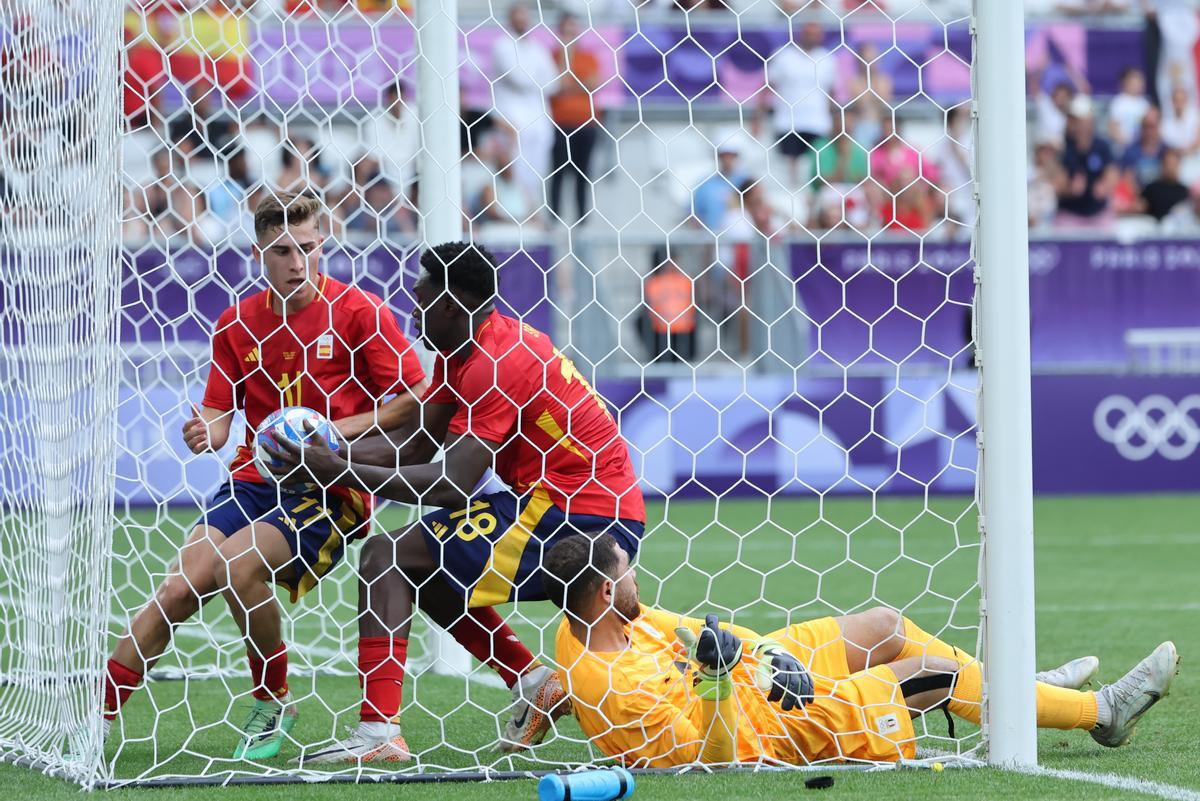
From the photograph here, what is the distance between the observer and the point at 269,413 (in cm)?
548

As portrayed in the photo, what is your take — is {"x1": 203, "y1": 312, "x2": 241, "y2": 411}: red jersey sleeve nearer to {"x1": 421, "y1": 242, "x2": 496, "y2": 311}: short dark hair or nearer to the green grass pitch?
the green grass pitch

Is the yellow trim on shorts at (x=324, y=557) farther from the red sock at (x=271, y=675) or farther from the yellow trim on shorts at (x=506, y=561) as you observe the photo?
the yellow trim on shorts at (x=506, y=561)

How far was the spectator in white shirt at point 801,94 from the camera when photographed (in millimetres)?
13852

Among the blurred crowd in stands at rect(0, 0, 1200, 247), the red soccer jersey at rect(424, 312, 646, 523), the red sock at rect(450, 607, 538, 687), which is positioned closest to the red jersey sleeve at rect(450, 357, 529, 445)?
the red soccer jersey at rect(424, 312, 646, 523)

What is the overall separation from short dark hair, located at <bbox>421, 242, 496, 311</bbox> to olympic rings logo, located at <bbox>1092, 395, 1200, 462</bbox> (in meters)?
10.7

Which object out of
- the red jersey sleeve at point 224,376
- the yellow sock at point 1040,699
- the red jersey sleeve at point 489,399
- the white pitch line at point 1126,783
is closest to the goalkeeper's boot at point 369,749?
the red jersey sleeve at point 489,399

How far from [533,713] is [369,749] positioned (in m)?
0.54

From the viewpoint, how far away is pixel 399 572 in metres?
5.04

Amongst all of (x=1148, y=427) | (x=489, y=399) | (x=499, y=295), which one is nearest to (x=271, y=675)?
(x=489, y=399)

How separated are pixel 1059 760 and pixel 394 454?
218cm

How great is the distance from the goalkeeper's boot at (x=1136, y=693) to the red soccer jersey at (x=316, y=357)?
92.2 inches

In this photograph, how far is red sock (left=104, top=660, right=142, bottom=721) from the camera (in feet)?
16.3

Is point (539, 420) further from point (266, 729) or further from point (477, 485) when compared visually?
point (266, 729)

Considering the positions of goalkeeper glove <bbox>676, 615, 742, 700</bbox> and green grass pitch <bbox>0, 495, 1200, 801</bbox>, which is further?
green grass pitch <bbox>0, 495, 1200, 801</bbox>
